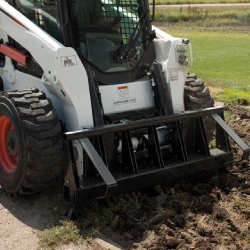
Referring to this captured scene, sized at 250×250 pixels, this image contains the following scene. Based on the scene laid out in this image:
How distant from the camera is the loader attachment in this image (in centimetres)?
513

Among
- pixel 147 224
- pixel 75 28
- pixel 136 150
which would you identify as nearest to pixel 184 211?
pixel 147 224

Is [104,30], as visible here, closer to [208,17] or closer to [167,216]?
[167,216]

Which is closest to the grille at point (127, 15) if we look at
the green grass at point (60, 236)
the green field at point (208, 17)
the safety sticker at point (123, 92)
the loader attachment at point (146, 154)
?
the safety sticker at point (123, 92)

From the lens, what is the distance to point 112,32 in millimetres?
6094

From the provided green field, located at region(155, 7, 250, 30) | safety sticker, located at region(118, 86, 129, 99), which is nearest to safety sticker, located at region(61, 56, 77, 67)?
safety sticker, located at region(118, 86, 129, 99)

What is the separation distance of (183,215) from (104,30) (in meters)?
2.38

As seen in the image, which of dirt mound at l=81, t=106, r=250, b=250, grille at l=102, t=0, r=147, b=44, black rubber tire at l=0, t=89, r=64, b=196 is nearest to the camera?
dirt mound at l=81, t=106, r=250, b=250

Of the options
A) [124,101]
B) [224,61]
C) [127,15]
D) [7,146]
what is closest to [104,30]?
[127,15]

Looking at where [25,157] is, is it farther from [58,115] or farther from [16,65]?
[16,65]

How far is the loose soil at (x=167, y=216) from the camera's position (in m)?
4.70

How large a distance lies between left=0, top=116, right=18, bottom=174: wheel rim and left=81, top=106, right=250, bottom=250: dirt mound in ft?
3.59

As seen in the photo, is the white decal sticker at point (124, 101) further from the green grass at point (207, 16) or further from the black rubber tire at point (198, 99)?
the green grass at point (207, 16)

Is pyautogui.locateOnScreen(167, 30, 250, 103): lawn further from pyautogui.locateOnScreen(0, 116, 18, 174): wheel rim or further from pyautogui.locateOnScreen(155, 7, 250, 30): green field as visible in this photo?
pyautogui.locateOnScreen(0, 116, 18, 174): wheel rim

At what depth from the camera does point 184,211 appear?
5191 mm
